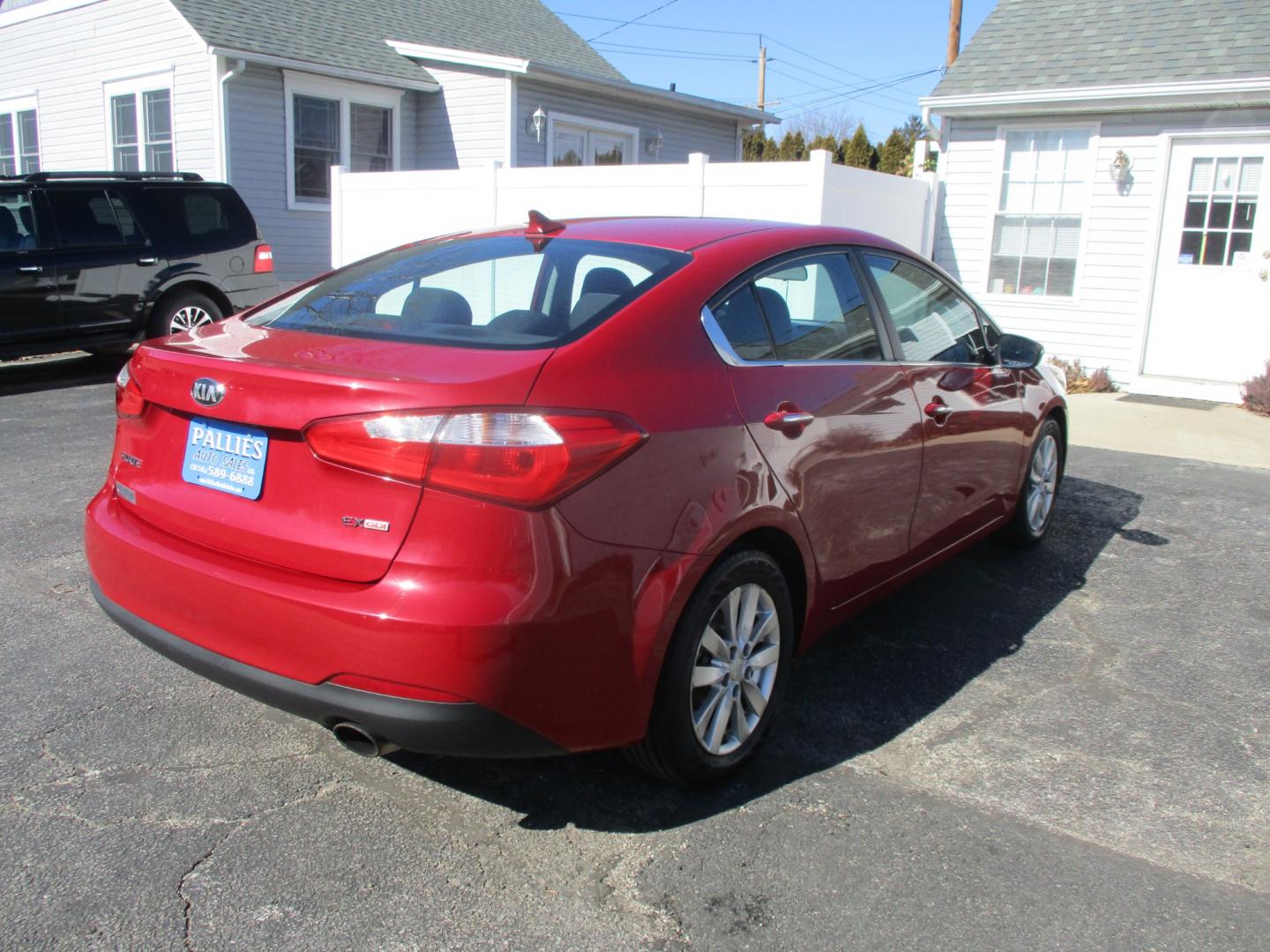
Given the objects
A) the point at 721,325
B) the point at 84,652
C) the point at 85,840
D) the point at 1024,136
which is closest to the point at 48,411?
the point at 84,652

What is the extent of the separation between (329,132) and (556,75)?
3.30 metres

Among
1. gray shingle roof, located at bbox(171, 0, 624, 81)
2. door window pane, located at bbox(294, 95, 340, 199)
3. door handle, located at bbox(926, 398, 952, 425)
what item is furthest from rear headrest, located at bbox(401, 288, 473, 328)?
door window pane, located at bbox(294, 95, 340, 199)

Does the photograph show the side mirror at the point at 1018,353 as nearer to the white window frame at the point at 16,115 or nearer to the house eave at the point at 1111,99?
the house eave at the point at 1111,99

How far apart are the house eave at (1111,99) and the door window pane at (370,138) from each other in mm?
8141

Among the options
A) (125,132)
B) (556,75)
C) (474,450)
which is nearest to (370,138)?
(556,75)

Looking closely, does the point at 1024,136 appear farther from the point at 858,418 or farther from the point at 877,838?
the point at 877,838

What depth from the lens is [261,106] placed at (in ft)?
47.1

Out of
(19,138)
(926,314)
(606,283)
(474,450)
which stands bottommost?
(474,450)

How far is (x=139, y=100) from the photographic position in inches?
609

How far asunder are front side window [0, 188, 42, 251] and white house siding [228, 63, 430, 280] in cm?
492

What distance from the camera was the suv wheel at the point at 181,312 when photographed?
10195mm

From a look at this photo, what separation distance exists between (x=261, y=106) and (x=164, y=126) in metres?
1.92

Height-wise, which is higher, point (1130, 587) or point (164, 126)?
point (164, 126)

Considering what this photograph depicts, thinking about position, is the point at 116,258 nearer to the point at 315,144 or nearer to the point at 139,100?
the point at 315,144
